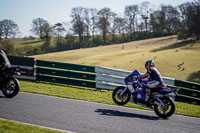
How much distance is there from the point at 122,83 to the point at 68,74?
2975mm

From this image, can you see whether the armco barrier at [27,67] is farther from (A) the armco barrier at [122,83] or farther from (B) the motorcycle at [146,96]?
(B) the motorcycle at [146,96]

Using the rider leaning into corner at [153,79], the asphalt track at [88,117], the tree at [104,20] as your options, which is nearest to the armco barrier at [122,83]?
the asphalt track at [88,117]

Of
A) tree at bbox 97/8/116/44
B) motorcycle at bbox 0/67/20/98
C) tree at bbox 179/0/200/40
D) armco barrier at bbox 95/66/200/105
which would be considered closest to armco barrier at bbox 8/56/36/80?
A: armco barrier at bbox 95/66/200/105

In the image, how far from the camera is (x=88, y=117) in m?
6.54

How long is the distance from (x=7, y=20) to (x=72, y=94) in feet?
273

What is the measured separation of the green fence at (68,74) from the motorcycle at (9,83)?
3749 millimetres

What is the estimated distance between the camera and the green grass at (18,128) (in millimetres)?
5039

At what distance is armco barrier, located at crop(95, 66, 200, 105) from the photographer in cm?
1070

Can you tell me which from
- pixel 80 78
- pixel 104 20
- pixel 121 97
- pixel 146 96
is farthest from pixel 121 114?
pixel 104 20

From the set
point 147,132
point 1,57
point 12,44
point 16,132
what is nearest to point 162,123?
point 147,132

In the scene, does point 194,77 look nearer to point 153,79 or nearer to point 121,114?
point 153,79

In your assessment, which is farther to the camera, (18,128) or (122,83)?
(122,83)

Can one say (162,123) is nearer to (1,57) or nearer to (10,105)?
(10,105)

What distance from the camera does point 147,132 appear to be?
18.5ft
